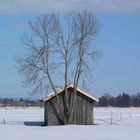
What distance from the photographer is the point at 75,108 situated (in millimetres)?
50969

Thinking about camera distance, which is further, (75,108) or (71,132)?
(75,108)

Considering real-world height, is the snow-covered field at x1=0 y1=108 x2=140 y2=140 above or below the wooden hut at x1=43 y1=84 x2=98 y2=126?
below

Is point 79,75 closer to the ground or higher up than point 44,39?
closer to the ground

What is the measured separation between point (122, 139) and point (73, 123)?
814 inches

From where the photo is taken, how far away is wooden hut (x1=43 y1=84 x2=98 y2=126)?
50.2 m

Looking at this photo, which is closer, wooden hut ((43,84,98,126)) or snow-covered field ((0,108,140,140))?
snow-covered field ((0,108,140,140))

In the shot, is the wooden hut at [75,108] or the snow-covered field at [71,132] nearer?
the snow-covered field at [71,132]

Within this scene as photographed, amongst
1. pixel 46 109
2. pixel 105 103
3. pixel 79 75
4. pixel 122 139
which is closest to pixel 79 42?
pixel 79 75

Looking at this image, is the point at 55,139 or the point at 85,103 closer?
the point at 55,139

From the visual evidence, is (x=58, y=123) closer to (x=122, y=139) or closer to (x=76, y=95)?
(x=76, y=95)

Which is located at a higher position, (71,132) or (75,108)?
(75,108)

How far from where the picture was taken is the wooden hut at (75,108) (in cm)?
5025

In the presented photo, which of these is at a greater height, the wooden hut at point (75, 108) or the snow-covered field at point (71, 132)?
the wooden hut at point (75, 108)

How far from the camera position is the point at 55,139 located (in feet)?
98.7
